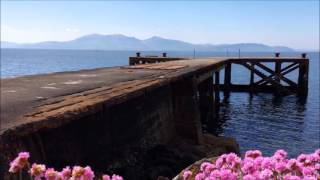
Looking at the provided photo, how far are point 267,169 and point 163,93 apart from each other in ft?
34.1

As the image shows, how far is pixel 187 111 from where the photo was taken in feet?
47.1

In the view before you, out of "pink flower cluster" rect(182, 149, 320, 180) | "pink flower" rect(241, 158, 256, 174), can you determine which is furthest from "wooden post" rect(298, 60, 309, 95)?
"pink flower" rect(241, 158, 256, 174)

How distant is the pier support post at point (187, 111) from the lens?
13891 mm

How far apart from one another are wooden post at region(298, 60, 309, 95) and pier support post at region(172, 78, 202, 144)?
19.7 m

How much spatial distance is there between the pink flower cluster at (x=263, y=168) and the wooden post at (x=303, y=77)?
99.5ft

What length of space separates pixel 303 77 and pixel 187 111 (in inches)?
824

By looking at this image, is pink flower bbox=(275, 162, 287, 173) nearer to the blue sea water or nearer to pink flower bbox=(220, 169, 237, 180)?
pink flower bbox=(220, 169, 237, 180)

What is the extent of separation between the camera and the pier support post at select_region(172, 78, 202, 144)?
13.9m

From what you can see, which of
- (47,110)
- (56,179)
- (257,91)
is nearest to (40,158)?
(47,110)

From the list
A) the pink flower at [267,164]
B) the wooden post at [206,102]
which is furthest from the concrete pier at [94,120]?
the wooden post at [206,102]

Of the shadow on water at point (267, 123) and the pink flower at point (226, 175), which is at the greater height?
the pink flower at point (226, 175)

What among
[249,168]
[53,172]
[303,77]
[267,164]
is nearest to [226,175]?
[249,168]

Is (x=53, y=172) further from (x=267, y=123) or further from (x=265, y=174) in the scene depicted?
(x=267, y=123)

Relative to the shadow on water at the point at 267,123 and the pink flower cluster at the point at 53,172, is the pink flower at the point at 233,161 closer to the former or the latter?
the pink flower cluster at the point at 53,172
